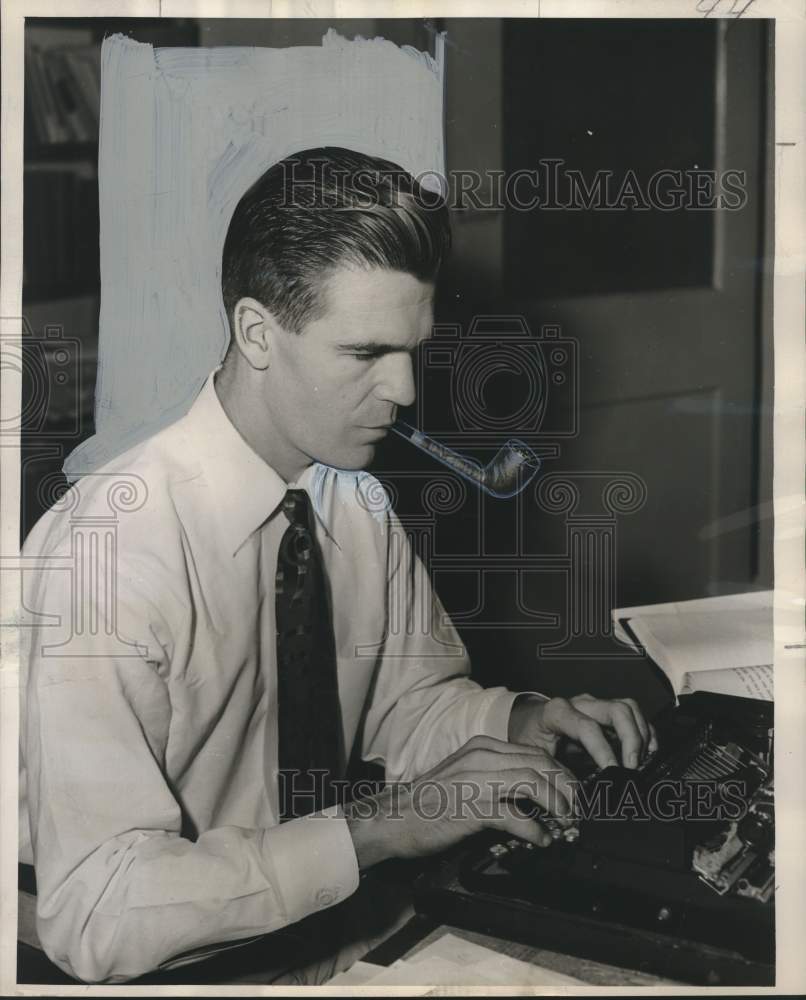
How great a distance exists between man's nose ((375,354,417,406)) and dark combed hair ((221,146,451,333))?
121mm

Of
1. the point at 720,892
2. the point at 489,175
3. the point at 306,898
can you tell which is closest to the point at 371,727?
the point at 306,898

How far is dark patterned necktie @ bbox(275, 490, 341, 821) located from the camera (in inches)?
57.4

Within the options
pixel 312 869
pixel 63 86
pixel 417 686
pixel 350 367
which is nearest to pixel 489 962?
pixel 312 869

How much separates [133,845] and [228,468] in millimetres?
518

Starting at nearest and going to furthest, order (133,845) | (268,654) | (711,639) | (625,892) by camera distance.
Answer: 1. (625,892)
2. (133,845)
3. (268,654)
4. (711,639)

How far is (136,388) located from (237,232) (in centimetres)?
26

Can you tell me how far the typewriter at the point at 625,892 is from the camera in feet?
3.91

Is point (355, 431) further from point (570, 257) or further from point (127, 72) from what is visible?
point (127, 72)

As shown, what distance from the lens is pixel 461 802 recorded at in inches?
55.8

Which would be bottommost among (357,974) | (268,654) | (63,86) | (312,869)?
(357,974)

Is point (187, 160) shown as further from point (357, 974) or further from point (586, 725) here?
point (357, 974)

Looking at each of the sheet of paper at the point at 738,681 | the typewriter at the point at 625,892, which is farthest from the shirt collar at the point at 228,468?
the sheet of paper at the point at 738,681

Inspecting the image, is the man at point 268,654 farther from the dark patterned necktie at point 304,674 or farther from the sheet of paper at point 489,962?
the sheet of paper at point 489,962

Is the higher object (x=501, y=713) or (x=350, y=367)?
(x=350, y=367)
